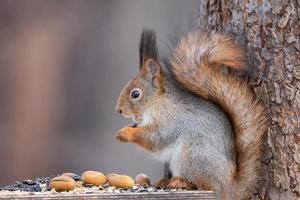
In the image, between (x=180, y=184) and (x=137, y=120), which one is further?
(x=137, y=120)

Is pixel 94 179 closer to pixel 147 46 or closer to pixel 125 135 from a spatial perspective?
pixel 125 135

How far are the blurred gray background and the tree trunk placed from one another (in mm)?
1948

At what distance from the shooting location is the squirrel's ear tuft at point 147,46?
3.06 meters

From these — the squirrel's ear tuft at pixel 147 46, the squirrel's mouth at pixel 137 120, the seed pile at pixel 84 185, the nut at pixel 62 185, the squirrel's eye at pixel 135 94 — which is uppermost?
the squirrel's ear tuft at pixel 147 46

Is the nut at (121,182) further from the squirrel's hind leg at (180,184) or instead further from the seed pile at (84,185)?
the squirrel's hind leg at (180,184)

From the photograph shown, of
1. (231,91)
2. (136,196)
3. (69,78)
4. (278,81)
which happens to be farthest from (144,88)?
(69,78)

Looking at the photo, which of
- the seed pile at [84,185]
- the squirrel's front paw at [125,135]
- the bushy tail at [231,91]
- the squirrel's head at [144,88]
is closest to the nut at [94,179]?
the seed pile at [84,185]

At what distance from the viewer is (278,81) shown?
304cm

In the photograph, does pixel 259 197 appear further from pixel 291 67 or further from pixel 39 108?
pixel 39 108

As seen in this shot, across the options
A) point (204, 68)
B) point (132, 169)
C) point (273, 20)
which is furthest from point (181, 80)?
point (132, 169)

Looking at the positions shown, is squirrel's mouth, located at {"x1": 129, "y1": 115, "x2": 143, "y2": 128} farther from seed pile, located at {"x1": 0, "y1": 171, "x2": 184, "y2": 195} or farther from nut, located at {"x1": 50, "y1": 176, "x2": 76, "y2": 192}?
nut, located at {"x1": 50, "y1": 176, "x2": 76, "y2": 192}

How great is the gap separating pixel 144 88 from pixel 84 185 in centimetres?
34

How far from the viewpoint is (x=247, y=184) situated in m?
3.01

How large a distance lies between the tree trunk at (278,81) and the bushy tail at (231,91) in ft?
0.13
